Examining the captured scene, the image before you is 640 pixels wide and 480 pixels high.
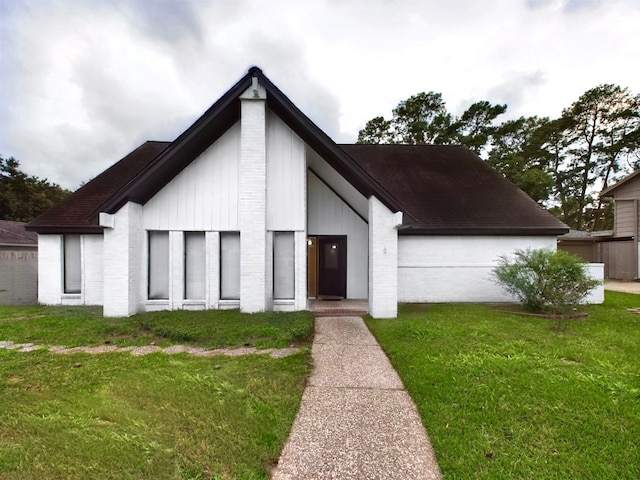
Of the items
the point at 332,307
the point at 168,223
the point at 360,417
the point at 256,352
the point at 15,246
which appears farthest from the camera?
the point at 15,246

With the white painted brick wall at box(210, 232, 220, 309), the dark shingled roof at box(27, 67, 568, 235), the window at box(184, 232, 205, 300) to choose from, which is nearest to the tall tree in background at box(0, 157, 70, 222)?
the dark shingled roof at box(27, 67, 568, 235)

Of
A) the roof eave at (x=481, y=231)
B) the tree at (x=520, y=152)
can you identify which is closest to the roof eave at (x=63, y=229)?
the roof eave at (x=481, y=231)

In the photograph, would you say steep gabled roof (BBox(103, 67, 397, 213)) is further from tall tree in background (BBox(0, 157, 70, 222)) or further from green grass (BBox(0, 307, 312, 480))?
tall tree in background (BBox(0, 157, 70, 222))

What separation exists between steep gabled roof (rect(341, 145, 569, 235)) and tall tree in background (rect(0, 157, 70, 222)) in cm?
3630

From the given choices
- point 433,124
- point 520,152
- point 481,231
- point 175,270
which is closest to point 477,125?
point 433,124

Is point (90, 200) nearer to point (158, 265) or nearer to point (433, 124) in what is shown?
point (158, 265)

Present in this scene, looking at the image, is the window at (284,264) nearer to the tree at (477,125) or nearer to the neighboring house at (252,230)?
the neighboring house at (252,230)

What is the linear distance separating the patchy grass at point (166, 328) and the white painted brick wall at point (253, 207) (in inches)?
26.6

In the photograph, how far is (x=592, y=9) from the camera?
11.4 m

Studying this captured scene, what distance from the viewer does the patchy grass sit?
580cm

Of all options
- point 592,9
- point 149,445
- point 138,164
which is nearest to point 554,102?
point 592,9

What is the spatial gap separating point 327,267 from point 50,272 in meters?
9.26

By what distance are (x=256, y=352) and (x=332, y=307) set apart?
4113 mm

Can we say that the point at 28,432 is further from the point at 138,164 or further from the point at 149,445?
the point at 138,164
